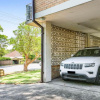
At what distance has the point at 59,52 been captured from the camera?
846 centimetres

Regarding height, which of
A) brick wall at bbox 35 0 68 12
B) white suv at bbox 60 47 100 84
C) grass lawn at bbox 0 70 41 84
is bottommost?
Answer: grass lawn at bbox 0 70 41 84

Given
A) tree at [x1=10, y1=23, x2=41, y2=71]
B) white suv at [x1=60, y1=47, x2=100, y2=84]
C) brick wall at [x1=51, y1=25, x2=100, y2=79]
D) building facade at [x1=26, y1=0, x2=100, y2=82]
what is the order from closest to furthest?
1. building facade at [x1=26, y1=0, x2=100, y2=82]
2. white suv at [x1=60, y1=47, x2=100, y2=84]
3. brick wall at [x1=51, y1=25, x2=100, y2=79]
4. tree at [x1=10, y1=23, x2=41, y2=71]

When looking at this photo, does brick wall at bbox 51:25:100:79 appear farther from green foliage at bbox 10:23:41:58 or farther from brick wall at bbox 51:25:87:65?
green foliage at bbox 10:23:41:58

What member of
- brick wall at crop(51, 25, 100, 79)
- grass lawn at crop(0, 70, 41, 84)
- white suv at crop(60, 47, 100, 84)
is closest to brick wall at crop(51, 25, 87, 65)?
brick wall at crop(51, 25, 100, 79)

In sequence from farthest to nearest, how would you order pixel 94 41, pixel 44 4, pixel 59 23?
pixel 94 41 → pixel 59 23 → pixel 44 4

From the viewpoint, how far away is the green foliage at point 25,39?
15.8 m

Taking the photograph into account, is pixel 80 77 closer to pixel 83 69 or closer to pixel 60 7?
pixel 83 69

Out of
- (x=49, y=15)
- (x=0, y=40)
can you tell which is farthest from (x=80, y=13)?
(x=0, y=40)

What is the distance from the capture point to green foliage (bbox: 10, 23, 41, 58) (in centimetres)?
1577

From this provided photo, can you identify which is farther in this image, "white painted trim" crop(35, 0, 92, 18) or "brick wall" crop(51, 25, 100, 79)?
"brick wall" crop(51, 25, 100, 79)

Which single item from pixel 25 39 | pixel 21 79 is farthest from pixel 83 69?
pixel 25 39

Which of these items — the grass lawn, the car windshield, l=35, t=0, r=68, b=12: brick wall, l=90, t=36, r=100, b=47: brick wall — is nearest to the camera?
l=35, t=0, r=68, b=12: brick wall

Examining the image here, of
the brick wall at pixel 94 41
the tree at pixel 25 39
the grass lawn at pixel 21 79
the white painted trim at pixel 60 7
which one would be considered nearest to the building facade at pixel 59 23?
the white painted trim at pixel 60 7

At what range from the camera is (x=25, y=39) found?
15820mm
